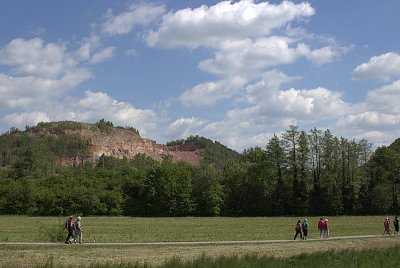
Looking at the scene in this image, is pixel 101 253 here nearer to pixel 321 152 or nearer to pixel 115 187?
pixel 321 152

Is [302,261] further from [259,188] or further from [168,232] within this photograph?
[259,188]

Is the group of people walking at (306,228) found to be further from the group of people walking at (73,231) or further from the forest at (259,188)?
the forest at (259,188)

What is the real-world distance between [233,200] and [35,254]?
80.5m

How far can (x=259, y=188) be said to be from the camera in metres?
98.8

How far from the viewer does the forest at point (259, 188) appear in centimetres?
9331

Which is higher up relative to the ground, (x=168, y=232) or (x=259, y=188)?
(x=259, y=188)

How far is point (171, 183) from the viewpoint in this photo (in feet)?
348

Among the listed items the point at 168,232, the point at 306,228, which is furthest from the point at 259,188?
the point at 306,228

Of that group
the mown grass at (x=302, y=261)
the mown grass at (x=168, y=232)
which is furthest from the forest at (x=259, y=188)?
the mown grass at (x=302, y=261)

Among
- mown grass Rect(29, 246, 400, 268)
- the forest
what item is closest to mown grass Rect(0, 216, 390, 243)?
mown grass Rect(29, 246, 400, 268)

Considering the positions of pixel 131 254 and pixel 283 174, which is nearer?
pixel 131 254

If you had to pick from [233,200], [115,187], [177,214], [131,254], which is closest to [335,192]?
[233,200]

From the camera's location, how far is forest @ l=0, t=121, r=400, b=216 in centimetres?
9331

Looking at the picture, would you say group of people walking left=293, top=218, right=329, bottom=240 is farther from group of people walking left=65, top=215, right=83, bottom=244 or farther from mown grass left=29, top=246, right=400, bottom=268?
group of people walking left=65, top=215, right=83, bottom=244
